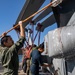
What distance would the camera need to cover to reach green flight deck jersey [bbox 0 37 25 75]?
3.38 m

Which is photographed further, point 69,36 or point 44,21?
point 44,21

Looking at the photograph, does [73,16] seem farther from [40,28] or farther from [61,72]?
[40,28]

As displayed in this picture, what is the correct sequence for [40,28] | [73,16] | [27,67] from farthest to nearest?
[40,28]
[27,67]
[73,16]

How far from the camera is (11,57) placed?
3.42 metres

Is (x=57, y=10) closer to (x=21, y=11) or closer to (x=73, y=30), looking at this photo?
(x=73, y=30)

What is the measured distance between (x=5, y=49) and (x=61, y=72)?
126 centimetres

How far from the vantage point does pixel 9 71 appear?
3.40 m

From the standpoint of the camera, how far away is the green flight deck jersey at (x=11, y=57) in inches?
133

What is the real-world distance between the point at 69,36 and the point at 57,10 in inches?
46.3

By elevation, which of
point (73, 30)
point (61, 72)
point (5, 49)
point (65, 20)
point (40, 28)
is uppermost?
point (40, 28)

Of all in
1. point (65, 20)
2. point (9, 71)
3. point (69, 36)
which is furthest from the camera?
point (65, 20)

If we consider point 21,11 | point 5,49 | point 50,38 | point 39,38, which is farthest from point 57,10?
point 39,38

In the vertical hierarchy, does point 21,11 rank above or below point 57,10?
above

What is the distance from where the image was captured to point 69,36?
10.4 ft
